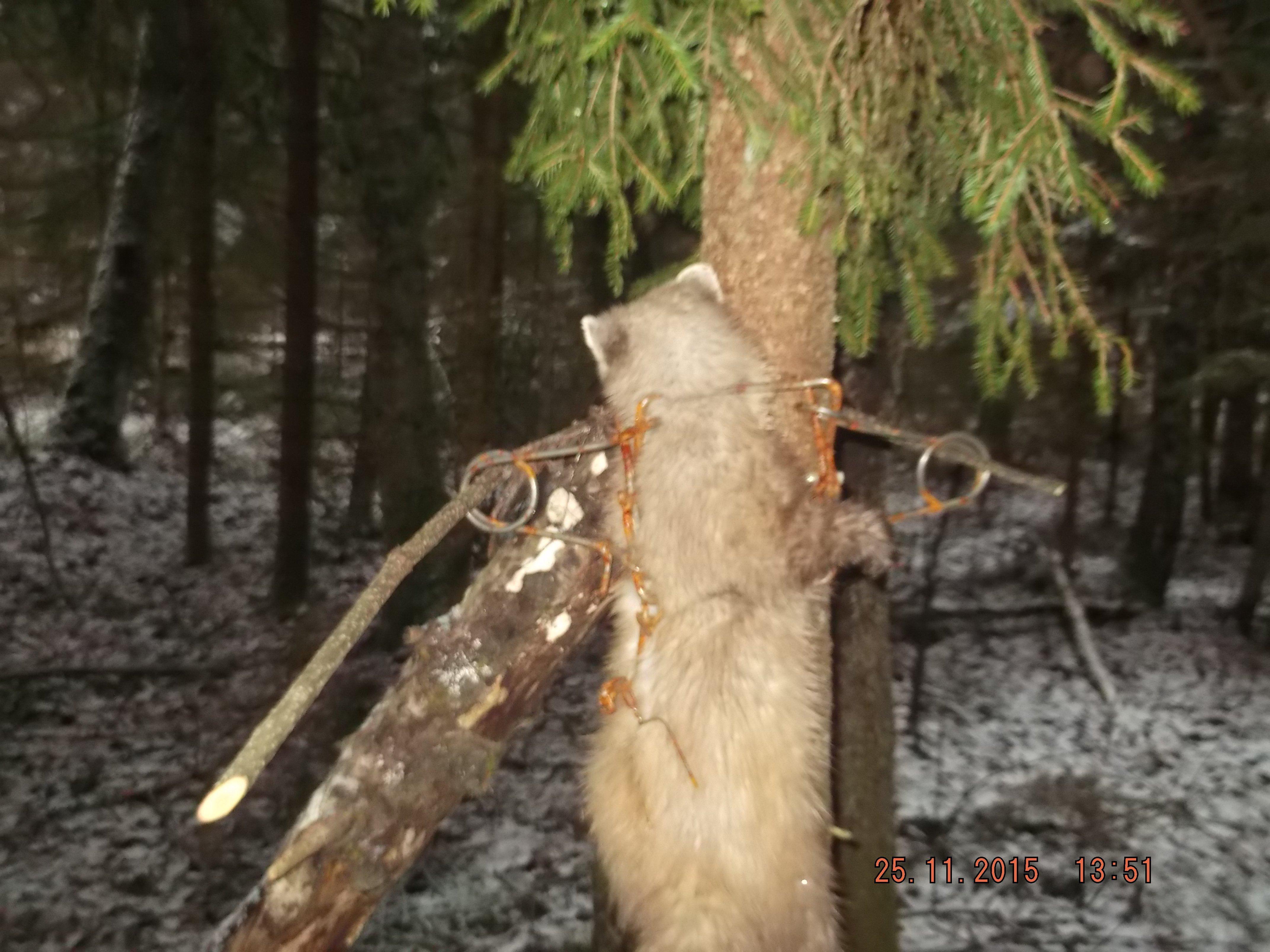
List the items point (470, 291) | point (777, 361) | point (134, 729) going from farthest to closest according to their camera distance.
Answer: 1. point (470, 291)
2. point (134, 729)
3. point (777, 361)

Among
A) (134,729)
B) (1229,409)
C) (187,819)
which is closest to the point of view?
(187,819)

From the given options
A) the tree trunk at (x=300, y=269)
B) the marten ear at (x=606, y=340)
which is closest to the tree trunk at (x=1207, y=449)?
the tree trunk at (x=300, y=269)

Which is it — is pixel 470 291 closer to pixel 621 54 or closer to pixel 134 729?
pixel 134 729

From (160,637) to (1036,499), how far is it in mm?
13837

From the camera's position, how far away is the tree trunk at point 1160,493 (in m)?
10.5

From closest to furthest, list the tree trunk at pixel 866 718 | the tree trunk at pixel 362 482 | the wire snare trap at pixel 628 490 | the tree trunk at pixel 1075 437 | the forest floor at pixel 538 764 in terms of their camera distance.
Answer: the wire snare trap at pixel 628 490
the tree trunk at pixel 866 718
the forest floor at pixel 538 764
the tree trunk at pixel 1075 437
the tree trunk at pixel 362 482

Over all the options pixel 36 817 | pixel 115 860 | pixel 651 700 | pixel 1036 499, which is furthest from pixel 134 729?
pixel 1036 499

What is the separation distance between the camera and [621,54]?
2.45m

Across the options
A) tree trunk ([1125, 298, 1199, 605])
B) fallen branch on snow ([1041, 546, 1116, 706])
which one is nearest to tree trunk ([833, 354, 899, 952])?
fallen branch on snow ([1041, 546, 1116, 706])

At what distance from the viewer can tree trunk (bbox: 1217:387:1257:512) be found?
539 inches

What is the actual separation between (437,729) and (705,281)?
143 centimetres

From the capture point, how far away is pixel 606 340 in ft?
8.10

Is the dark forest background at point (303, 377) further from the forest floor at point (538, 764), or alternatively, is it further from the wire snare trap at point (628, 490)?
the wire snare trap at point (628, 490)

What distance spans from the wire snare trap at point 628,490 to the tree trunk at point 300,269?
782 cm
